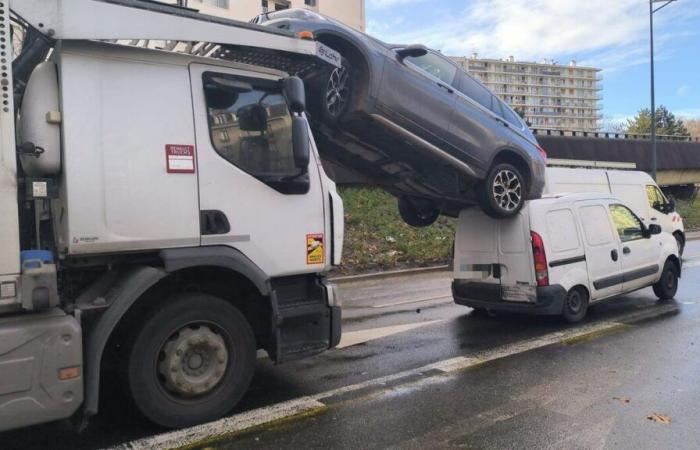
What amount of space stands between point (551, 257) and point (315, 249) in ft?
11.5

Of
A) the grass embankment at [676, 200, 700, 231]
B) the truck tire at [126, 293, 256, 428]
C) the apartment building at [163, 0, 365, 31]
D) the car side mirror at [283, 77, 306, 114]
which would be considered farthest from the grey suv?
the grass embankment at [676, 200, 700, 231]

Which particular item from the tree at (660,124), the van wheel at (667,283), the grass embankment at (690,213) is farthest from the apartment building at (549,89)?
the van wheel at (667,283)

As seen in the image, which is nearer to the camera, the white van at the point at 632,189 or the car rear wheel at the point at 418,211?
the car rear wheel at the point at 418,211

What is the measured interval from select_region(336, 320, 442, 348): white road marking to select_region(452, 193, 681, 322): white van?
31.5 inches

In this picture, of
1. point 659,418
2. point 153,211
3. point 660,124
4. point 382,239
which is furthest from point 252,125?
point 660,124

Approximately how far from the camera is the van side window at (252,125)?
13.4 feet

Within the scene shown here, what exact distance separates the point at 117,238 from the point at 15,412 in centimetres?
115

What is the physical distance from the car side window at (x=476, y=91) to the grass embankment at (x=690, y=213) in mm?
23594

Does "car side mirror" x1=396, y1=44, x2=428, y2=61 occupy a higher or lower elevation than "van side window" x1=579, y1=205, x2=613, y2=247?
higher

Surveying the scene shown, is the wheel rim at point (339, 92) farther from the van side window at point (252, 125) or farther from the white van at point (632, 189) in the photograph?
the white van at point (632, 189)

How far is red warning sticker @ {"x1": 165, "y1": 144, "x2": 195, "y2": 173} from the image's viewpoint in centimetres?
385

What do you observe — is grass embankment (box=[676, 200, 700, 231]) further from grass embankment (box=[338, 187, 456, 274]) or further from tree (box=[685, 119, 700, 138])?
tree (box=[685, 119, 700, 138])

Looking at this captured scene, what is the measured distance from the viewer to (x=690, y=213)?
29.5m

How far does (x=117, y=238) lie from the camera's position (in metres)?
3.66
